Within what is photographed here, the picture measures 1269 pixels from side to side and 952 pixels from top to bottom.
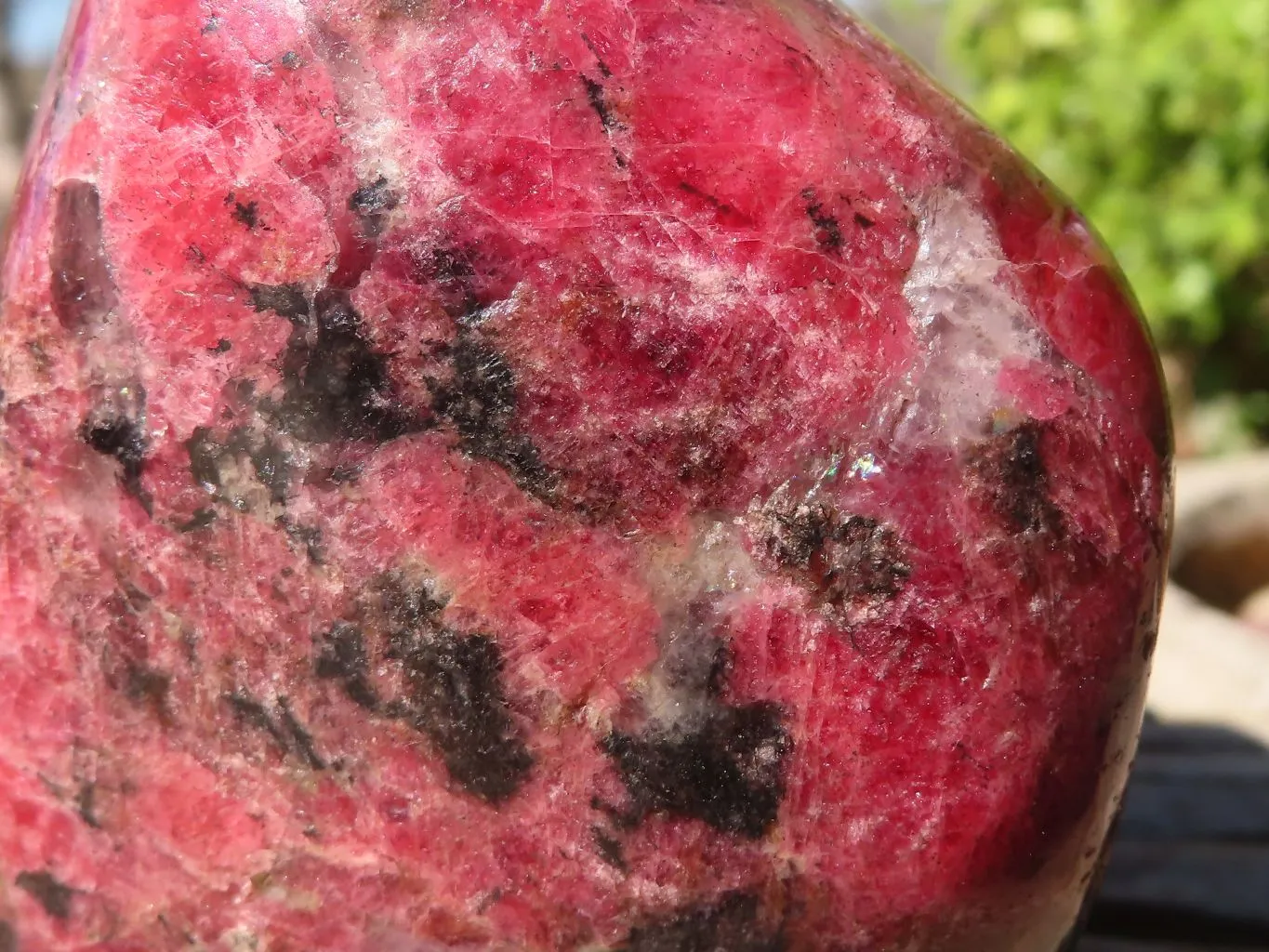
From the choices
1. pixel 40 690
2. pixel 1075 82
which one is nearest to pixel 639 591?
pixel 40 690

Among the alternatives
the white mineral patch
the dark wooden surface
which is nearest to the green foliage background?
the dark wooden surface

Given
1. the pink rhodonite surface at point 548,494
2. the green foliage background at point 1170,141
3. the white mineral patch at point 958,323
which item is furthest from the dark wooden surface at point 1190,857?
the green foliage background at point 1170,141

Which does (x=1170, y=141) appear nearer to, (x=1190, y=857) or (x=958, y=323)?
(x=1190, y=857)

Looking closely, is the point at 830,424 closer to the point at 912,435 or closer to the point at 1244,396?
the point at 912,435

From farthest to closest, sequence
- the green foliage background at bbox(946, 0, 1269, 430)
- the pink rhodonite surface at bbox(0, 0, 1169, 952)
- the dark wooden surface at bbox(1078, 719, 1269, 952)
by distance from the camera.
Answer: the green foliage background at bbox(946, 0, 1269, 430), the dark wooden surface at bbox(1078, 719, 1269, 952), the pink rhodonite surface at bbox(0, 0, 1169, 952)

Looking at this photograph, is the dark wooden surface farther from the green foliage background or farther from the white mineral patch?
the green foliage background

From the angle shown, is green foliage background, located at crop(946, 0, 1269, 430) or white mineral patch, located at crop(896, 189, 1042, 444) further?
green foliage background, located at crop(946, 0, 1269, 430)
